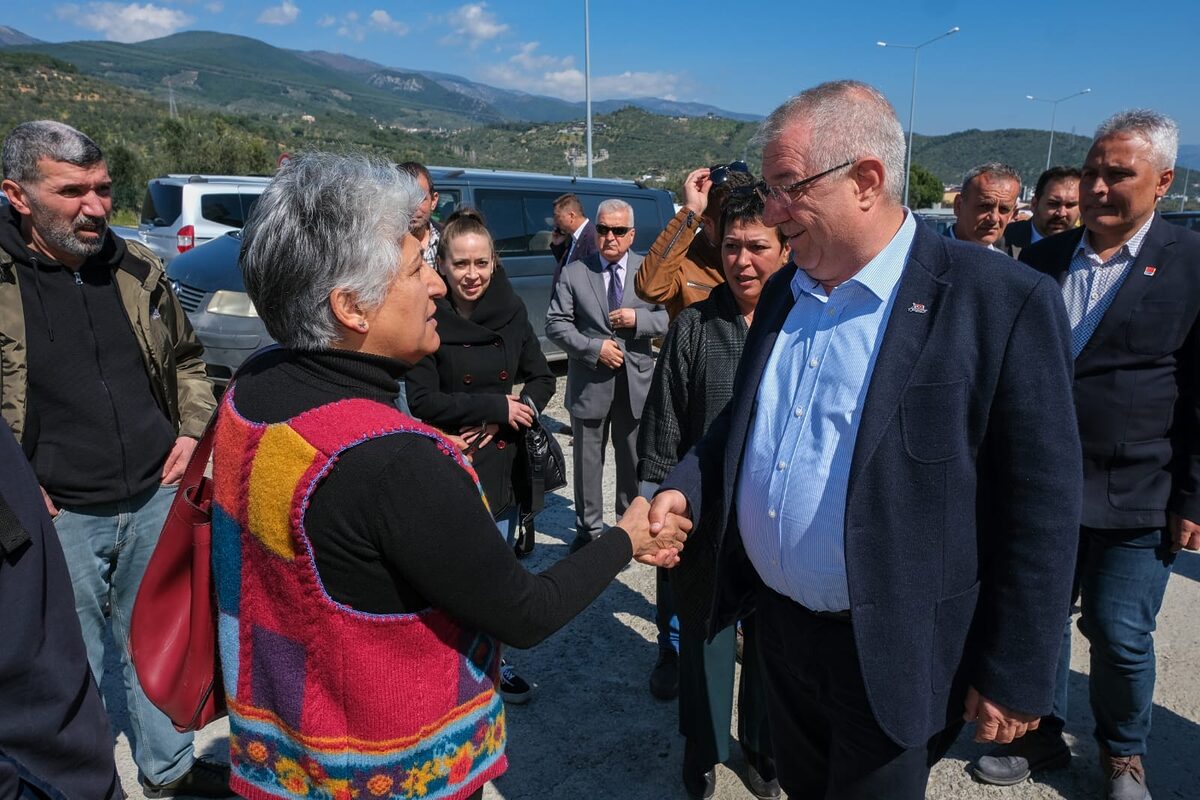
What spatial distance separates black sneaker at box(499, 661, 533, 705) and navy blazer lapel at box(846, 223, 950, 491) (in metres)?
2.30

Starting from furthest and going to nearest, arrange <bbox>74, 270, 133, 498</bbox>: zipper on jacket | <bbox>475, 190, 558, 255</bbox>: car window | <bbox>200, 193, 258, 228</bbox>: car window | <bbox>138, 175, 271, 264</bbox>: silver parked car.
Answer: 1. <bbox>200, 193, 258, 228</bbox>: car window
2. <bbox>138, 175, 271, 264</bbox>: silver parked car
3. <bbox>475, 190, 558, 255</bbox>: car window
4. <bbox>74, 270, 133, 498</bbox>: zipper on jacket

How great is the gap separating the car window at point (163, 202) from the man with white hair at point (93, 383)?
9.89 metres

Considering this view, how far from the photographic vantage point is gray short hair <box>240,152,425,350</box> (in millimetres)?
1421

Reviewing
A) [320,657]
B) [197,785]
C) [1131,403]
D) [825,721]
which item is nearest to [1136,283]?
[1131,403]

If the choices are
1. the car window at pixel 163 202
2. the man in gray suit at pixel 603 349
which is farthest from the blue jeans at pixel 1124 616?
the car window at pixel 163 202

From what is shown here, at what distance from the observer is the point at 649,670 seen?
12.1 feet

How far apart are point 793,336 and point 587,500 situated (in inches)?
121

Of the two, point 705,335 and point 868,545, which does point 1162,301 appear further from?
point 868,545

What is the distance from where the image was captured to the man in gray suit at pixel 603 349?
15.5ft

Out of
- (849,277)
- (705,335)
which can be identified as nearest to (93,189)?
(705,335)

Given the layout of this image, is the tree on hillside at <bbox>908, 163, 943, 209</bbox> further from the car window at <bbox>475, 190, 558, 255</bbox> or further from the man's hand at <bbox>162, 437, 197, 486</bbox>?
the man's hand at <bbox>162, 437, 197, 486</bbox>

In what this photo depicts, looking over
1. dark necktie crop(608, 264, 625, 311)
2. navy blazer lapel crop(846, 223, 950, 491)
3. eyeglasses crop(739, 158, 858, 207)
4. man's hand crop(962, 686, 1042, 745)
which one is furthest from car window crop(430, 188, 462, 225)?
man's hand crop(962, 686, 1042, 745)

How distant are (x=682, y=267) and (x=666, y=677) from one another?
6.35ft

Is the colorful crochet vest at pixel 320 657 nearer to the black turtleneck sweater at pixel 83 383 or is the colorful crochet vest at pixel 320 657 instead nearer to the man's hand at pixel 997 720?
the man's hand at pixel 997 720
